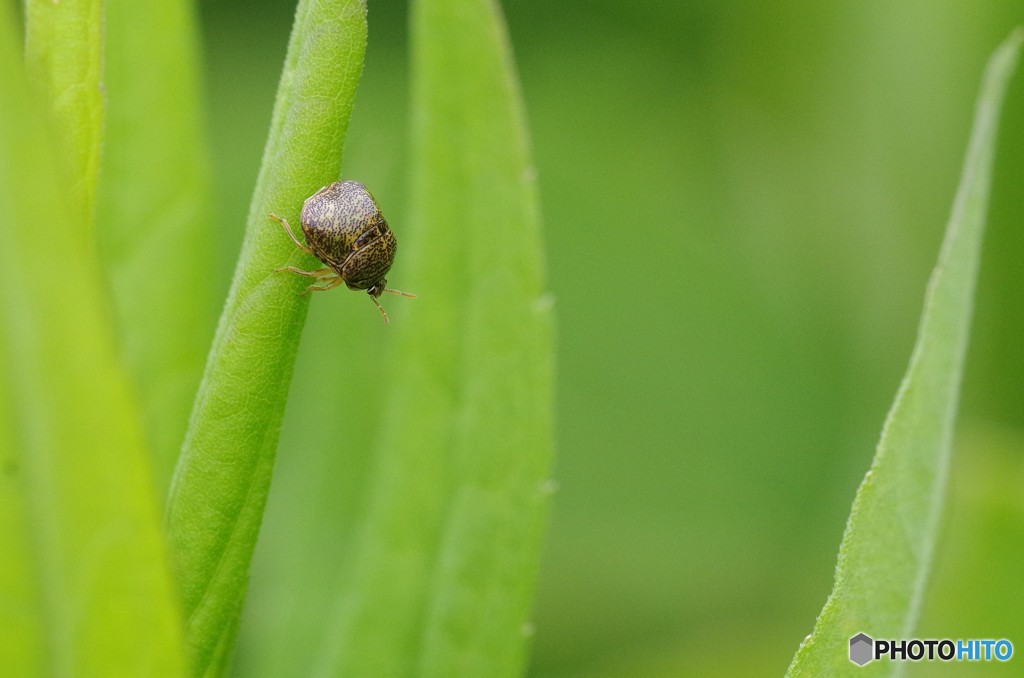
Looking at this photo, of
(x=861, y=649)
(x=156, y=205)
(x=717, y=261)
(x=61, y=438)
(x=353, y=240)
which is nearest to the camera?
(x=61, y=438)

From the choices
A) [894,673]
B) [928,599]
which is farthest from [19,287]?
[928,599]

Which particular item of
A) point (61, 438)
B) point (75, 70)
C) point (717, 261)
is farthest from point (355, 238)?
point (717, 261)

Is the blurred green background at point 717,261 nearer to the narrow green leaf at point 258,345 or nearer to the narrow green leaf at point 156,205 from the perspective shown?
the narrow green leaf at point 156,205

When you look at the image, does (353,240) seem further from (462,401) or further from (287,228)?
(287,228)

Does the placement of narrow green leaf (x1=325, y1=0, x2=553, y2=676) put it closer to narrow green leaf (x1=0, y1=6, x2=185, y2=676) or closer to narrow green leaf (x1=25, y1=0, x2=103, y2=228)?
narrow green leaf (x1=25, y1=0, x2=103, y2=228)

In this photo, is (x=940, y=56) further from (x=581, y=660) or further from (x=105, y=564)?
(x=105, y=564)

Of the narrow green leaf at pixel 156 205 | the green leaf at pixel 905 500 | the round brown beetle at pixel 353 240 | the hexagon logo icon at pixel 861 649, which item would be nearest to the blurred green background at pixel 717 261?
the round brown beetle at pixel 353 240
